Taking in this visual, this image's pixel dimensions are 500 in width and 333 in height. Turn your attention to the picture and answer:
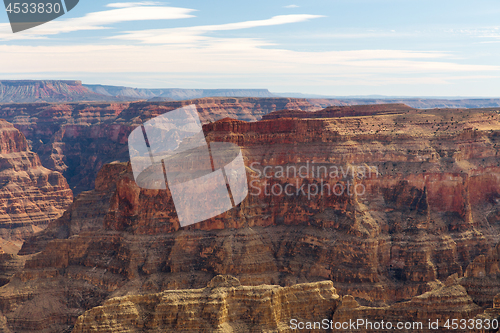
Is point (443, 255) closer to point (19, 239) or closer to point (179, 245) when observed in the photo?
point (179, 245)

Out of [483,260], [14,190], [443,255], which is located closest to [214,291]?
[483,260]

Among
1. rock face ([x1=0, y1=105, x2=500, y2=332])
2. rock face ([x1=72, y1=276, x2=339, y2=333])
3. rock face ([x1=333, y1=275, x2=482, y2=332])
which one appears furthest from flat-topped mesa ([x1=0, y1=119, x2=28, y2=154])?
rock face ([x1=333, y1=275, x2=482, y2=332])

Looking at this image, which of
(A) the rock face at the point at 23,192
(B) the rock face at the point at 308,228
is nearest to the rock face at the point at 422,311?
(B) the rock face at the point at 308,228

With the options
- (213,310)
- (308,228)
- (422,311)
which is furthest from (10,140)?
(422,311)

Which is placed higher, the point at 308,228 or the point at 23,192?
the point at 308,228

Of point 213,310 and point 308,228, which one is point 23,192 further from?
point 213,310
